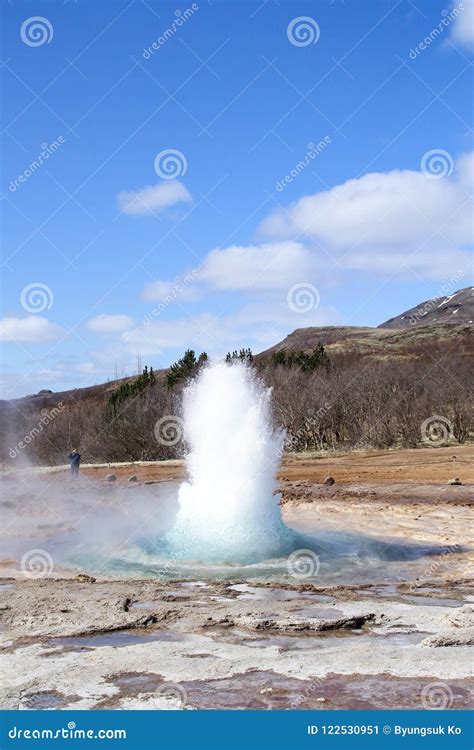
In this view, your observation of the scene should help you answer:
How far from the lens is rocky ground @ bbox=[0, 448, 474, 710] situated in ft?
19.9

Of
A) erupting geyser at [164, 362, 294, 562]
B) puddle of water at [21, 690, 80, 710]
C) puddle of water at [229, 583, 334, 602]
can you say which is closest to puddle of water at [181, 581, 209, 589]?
puddle of water at [229, 583, 334, 602]

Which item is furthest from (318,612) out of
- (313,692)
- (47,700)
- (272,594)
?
(47,700)

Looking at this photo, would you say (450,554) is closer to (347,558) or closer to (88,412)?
(347,558)

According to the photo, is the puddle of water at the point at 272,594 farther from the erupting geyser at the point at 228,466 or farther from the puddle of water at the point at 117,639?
the erupting geyser at the point at 228,466

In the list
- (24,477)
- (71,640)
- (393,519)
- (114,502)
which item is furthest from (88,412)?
(71,640)

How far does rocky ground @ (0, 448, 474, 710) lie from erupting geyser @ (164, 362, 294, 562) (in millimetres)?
2320

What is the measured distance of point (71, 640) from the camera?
8.00 metres

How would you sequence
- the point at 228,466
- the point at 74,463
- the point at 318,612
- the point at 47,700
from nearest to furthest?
1. the point at 47,700
2. the point at 318,612
3. the point at 228,466
4. the point at 74,463

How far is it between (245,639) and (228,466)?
7129mm

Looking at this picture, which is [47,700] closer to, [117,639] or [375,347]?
[117,639]

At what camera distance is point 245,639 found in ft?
25.8

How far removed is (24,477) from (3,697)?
30.8 meters

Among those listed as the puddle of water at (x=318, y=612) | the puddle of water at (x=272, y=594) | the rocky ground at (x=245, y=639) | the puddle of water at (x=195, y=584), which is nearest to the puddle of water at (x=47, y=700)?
the rocky ground at (x=245, y=639)

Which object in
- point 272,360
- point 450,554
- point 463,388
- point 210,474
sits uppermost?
point 272,360
